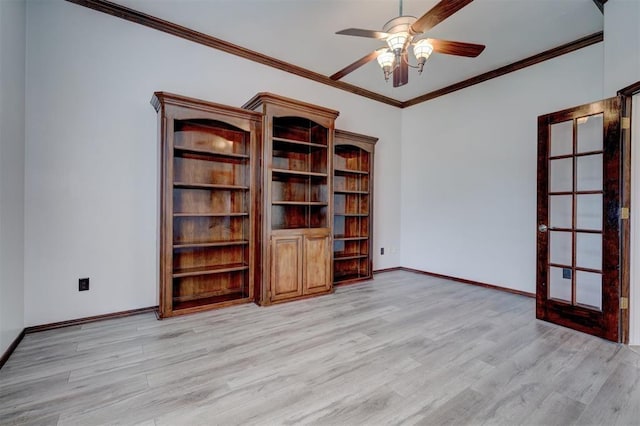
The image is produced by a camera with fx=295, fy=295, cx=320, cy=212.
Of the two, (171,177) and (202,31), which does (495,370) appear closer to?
(171,177)

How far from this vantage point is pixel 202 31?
3.31 meters

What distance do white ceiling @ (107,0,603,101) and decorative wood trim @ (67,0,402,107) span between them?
0.07 metres

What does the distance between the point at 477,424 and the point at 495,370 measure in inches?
25.6

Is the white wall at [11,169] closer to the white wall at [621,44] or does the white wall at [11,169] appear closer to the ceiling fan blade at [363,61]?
the ceiling fan blade at [363,61]

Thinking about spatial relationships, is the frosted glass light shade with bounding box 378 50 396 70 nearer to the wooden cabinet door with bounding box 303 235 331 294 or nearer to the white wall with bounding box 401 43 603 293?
the wooden cabinet door with bounding box 303 235 331 294

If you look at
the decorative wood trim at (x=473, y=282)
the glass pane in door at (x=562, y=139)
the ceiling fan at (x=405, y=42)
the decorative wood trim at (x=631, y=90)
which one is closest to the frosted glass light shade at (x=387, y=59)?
the ceiling fan at (x=405, y=42)

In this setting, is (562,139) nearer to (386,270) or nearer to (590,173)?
(590,173)

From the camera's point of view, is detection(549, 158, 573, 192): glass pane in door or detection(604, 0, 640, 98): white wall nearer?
detection(604, 0, 640, 98): white wall

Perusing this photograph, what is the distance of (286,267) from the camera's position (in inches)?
139

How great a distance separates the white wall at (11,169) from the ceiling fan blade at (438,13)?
2.95 m

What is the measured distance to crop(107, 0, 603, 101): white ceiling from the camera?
2.87 meters

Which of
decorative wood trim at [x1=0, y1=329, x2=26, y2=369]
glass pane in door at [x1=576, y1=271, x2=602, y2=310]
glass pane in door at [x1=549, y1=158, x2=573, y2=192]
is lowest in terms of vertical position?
decorative wood trim at [x1=0, y1=329, x2=26, y2=369]

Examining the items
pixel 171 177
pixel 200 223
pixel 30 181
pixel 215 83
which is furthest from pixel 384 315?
pixel 30 181

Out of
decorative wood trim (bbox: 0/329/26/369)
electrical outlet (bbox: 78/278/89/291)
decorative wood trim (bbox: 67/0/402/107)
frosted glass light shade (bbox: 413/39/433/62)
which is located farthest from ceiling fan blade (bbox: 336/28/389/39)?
decorative wood trim (bbox: 0/329/26/369)
